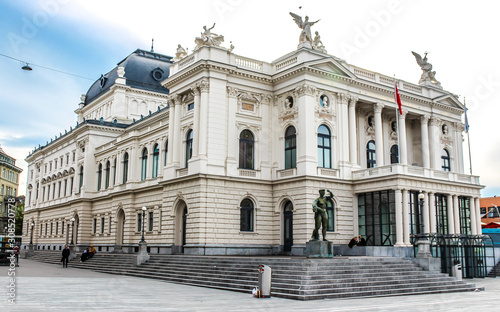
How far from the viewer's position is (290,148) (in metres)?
39.7

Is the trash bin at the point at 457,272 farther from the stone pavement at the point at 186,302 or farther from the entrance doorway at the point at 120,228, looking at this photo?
the entrance doorway at the point at 120,228

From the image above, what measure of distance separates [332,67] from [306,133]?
609 centimetres

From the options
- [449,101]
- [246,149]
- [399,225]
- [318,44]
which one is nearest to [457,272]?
[399,225]

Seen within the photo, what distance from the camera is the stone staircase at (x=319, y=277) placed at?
21750 millimetres

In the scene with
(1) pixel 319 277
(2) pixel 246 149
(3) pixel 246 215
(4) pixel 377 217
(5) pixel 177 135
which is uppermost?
(5) pixel 177 135

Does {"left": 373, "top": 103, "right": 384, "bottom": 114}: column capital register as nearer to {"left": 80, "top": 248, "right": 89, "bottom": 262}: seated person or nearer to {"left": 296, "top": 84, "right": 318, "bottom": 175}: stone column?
{"left": 296, "top": 84, "right": 318, "bottom": 175}: stone column

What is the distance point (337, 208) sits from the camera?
38.7 meters

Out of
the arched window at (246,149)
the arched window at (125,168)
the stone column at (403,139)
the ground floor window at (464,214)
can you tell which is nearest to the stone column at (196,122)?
the arched window at (246,149)

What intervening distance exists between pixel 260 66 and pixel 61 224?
36.1 meters

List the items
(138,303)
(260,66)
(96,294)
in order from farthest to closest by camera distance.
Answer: (260,66) → (96,294) → (138,303)

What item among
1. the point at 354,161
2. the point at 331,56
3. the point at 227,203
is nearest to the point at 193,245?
the point at 227,203

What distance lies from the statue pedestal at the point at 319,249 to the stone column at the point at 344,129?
1406cm

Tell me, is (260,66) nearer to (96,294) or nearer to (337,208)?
(337,208)

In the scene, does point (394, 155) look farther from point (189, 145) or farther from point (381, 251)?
point (189, 145)
